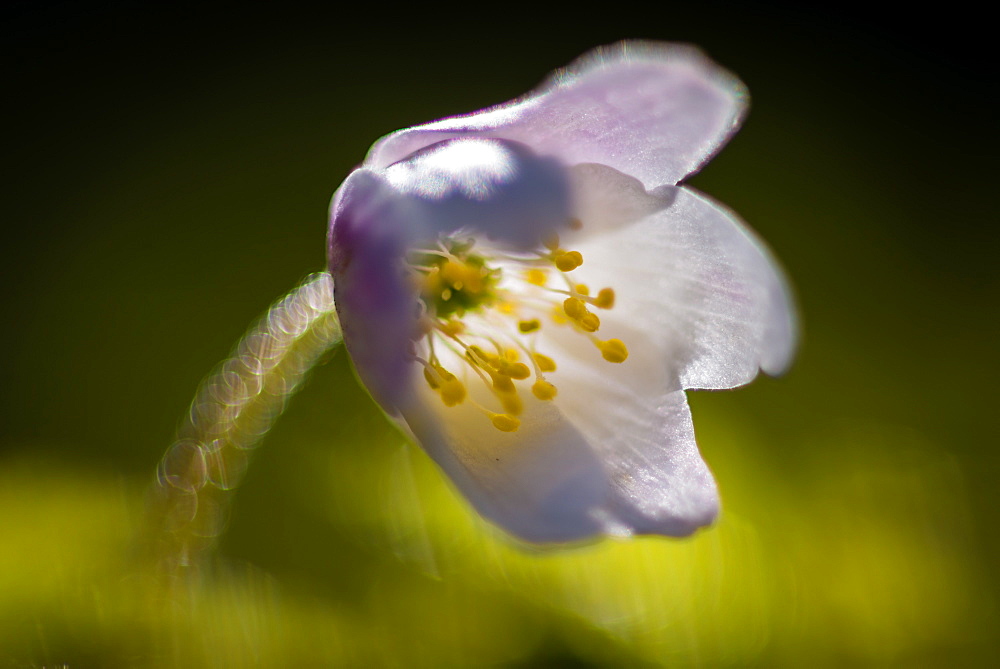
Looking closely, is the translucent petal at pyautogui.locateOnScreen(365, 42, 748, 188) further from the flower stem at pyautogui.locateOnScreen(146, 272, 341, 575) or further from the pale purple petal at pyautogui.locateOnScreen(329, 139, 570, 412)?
the flower stem at pyautogui.locateOnScreen(146, 272, 341, 575)

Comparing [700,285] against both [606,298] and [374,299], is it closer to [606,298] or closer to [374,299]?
[606,298]

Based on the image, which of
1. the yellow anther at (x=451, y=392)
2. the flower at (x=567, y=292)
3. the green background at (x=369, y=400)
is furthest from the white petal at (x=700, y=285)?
the green background at (x=369, y=400)

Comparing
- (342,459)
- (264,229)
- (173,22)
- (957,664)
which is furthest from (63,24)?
(957,664)

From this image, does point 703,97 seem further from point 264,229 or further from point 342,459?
point 264,229

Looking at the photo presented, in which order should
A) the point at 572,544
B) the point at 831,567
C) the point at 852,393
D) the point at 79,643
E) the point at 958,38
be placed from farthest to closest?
the point at 958,38
the point at 852,393
the point at 831,567
the point at 79,643
the point at 572,544

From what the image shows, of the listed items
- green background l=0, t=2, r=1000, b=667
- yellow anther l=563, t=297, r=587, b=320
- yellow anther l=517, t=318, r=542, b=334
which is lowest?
green background l=0, t=2, r=1000, b=667

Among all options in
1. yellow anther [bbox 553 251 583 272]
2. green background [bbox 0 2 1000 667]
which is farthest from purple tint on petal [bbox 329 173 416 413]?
green background [bbox 0 2 1000 667]

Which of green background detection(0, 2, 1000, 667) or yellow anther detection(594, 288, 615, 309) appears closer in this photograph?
yellow anther detection(594, 288, 615, 309)
